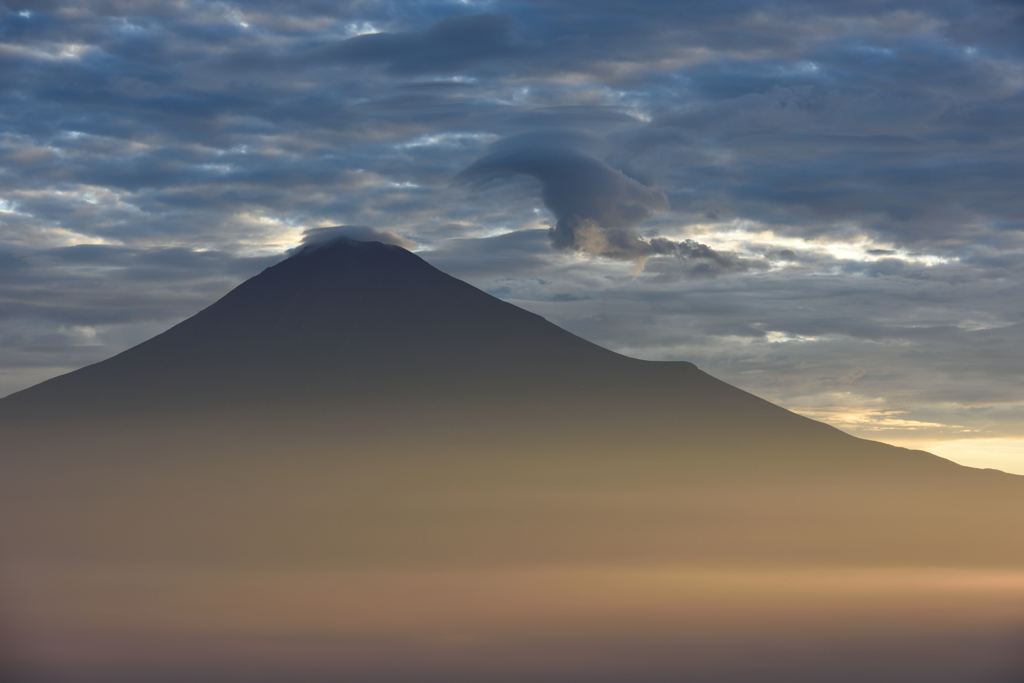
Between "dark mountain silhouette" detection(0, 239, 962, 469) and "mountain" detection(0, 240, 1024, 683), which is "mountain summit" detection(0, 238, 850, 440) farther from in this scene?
"mountain" detection(0, 240, 1024, 683)

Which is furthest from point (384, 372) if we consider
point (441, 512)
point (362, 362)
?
point (441, 512)

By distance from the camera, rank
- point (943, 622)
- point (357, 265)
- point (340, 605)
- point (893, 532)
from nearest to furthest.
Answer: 1. point (943, 622)
2. point (340, 605)
3. point (893, 532)
4. point (357, 265)

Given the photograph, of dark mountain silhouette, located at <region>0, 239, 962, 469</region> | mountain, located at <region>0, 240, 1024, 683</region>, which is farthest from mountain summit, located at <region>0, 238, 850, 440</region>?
mountain, located at <region>0, 240, 1024, 683</region>

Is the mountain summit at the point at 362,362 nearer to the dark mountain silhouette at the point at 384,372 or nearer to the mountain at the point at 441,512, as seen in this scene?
the dark mountain silhouette at the point at 384,372

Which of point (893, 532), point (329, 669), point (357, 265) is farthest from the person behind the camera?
point (357, 265)

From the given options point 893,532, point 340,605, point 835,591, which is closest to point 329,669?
point 340,605

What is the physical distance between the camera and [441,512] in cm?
16038

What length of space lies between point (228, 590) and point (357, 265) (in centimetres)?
8834

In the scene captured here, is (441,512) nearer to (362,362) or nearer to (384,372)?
(384,372)

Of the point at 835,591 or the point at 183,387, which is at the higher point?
the point at 183,387

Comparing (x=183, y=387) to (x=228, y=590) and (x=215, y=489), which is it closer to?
(x=215, y=489)

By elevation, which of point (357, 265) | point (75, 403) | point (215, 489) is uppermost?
point (357, 265)

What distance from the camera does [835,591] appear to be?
110 meters

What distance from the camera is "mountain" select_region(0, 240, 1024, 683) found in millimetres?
80625
